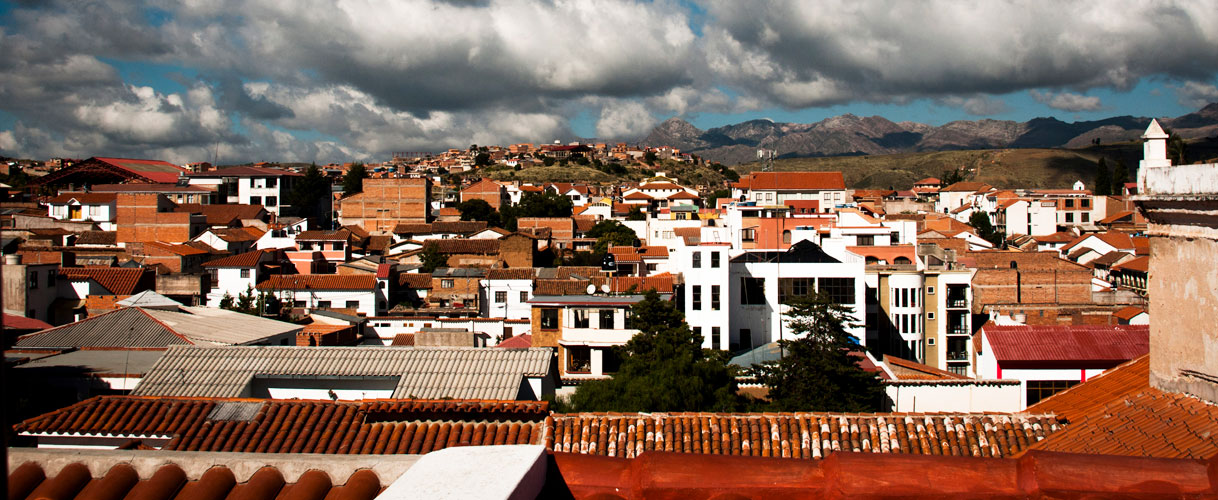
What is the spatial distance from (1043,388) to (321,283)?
107 ft

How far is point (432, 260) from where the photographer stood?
4844cm

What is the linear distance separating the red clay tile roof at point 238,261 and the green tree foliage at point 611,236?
22.6 meters

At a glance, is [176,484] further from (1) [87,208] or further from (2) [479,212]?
(2) [479,212]

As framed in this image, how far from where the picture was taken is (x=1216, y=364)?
479cm

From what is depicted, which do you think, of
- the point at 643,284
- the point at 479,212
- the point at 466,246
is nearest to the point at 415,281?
the point at 466,246

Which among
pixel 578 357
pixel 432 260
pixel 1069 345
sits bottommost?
pixel 578 357

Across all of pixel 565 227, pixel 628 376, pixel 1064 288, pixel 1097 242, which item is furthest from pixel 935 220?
pixel 628 376

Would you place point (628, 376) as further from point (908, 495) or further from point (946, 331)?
point (946, 331)

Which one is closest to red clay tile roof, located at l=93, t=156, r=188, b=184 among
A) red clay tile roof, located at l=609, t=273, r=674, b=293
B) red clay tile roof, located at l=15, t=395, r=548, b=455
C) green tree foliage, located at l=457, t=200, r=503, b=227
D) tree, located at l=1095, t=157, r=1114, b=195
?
green tree foliage, located at l=457, t=200, r=503, b=227

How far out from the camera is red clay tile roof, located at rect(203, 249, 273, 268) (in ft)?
135

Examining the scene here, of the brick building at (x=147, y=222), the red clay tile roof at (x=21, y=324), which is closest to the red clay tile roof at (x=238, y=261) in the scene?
the brick building at (x=147, y=222)

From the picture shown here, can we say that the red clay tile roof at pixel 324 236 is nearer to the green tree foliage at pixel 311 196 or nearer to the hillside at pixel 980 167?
the green tree foliage at pixel 311 196

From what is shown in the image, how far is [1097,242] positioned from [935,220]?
39.4 ft

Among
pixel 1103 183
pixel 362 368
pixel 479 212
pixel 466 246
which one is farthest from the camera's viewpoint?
pixel 1103 183
